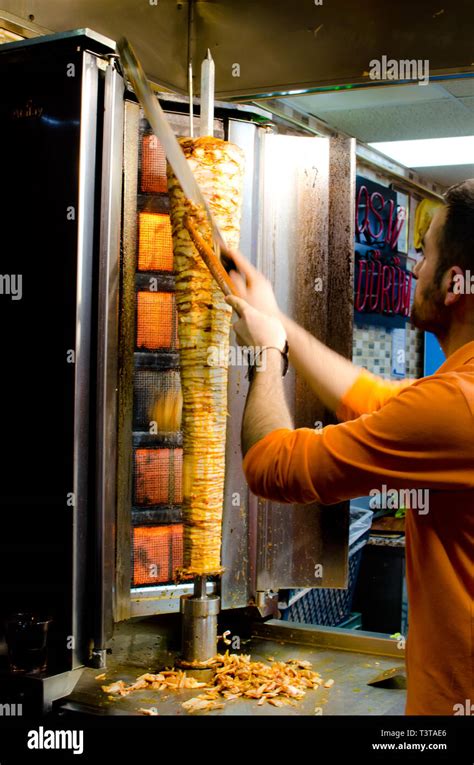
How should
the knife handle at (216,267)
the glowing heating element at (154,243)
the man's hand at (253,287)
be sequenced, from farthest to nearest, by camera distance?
the glowing heating element at (154,243) < the knife handle at (216,267) < the man's hand at (253,287)

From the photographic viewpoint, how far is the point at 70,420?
258cm

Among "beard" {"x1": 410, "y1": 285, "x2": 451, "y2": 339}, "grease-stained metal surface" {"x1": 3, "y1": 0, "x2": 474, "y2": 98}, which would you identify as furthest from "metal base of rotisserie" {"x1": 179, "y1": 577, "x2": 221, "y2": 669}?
"grease-stained metal surface" {"x1": 3, "y1": 0, "x2": 474, "y2": 98}

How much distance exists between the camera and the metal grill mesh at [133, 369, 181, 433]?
3.09 meters

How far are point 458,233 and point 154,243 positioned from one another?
4.45 ft

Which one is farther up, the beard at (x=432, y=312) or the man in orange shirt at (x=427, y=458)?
the beard at (x=432, y=312)

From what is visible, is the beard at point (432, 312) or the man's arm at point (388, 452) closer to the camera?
the man's arm at point (388, 452)

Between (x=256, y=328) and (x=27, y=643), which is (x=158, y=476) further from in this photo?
(x=256, y=328)

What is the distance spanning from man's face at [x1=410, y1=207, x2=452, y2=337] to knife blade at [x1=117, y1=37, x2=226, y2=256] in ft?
2.13

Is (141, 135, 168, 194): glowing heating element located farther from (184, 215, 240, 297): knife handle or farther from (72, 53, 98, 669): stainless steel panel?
(184, 215, 240, 297): knife handle

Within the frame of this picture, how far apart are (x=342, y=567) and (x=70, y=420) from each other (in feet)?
5.00

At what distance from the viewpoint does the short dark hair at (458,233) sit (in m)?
2.05

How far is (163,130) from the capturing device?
2.41m

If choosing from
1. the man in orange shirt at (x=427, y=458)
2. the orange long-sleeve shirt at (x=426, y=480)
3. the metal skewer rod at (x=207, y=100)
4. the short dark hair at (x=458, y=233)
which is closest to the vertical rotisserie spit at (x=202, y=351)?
the metal skewer rod at (x=207, y=100)

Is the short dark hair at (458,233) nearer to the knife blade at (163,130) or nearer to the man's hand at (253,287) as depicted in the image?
the man's hand at (253,287)
